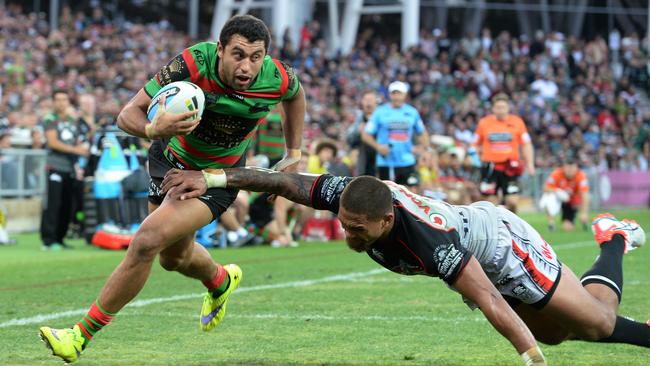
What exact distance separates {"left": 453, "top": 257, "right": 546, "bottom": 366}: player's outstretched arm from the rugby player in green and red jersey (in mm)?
1855

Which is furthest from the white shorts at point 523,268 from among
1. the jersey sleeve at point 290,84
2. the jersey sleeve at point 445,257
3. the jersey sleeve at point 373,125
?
the jersey sleeve at point 373,125

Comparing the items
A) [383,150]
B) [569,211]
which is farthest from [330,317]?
[569,211]

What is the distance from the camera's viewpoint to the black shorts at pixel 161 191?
6.75m

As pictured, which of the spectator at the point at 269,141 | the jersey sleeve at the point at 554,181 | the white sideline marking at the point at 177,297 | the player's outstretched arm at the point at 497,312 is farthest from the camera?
the jersey sleeve at the point at 554,181

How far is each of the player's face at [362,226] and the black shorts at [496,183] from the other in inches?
519

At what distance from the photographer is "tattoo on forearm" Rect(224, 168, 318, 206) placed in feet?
20.1

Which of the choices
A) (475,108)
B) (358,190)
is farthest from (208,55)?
(475,108)

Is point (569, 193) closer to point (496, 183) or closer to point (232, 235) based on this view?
point (496, 183)

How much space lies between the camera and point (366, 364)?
21.1 feet

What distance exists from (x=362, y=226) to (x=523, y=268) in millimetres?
1141

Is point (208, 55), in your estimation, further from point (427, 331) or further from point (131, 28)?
point (131, 28)

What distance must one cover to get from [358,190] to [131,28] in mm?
24378

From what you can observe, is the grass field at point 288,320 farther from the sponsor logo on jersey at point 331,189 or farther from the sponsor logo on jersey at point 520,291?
the sponsor logo on jersey at point 331,189

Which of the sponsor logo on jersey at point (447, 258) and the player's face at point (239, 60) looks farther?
the player's face at point (239, 60)
